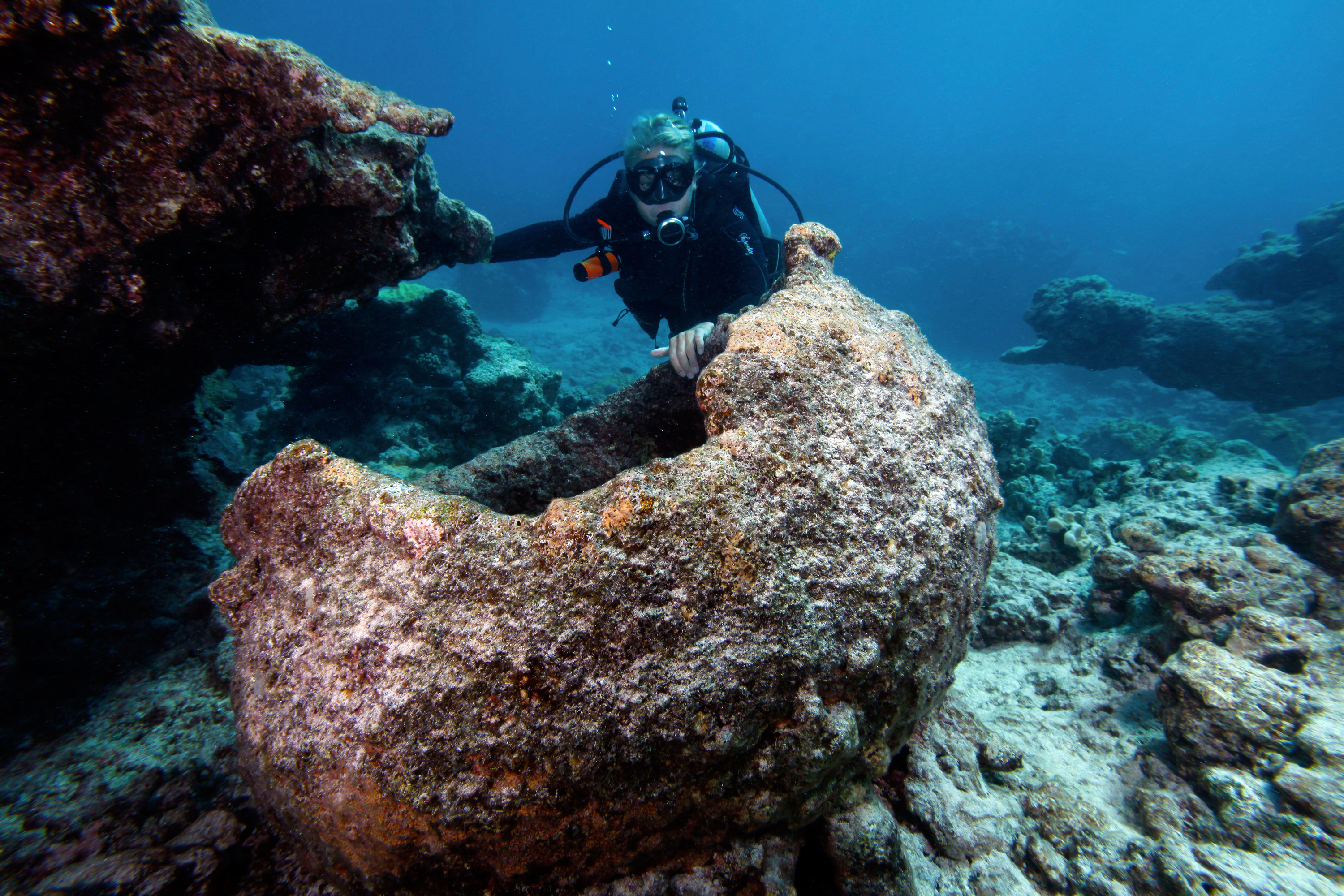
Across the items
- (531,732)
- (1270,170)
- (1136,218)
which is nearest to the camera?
(531,732)

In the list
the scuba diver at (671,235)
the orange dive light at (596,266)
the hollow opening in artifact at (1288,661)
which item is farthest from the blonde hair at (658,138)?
the hollow opening in artifact at (1288,661)

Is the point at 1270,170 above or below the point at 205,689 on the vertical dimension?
above

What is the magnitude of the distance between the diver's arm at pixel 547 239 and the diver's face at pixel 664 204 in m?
0.64

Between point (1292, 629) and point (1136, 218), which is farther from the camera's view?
point (1136, 218)

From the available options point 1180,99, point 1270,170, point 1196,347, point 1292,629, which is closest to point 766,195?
point 1196,347

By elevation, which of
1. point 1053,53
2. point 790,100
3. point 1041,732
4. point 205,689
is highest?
point 1053,53

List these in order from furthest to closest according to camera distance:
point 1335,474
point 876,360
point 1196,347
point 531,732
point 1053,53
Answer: point 1053,53 → point 1196,347 → point 1335,474 → point 876,360 → point 531,732

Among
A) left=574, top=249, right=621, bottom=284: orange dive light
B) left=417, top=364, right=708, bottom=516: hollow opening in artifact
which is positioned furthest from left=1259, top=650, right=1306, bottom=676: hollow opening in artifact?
left=574, top=249, right=621, bottom=284: orange dive light

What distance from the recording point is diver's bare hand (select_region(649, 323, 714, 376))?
267 cm

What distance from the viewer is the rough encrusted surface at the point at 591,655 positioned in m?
1.22

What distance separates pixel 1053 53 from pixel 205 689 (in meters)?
118

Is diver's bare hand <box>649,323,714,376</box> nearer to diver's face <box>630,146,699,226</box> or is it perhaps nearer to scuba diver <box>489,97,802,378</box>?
scuba diver <box>489,97,802,378</box>

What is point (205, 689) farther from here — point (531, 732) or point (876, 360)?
point (876, 360)

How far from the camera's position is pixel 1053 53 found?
77.2 m
